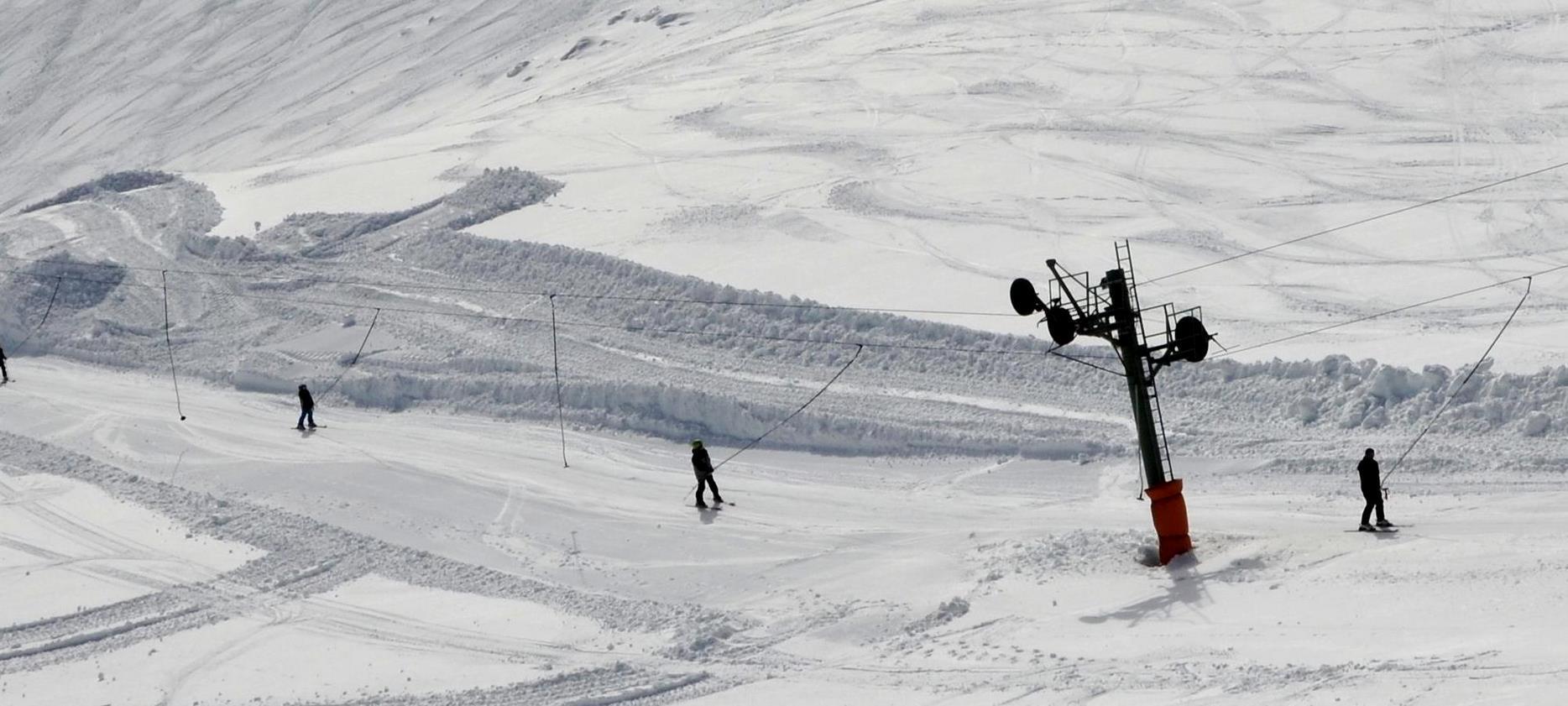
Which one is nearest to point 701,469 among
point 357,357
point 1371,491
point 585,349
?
point 585,349

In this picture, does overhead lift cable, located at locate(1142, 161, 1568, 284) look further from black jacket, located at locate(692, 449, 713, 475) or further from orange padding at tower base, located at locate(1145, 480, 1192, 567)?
orange padding at tower base, located at locate(1145, 480, 1192, 567)

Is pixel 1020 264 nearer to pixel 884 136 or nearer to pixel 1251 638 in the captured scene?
pixel 884 136

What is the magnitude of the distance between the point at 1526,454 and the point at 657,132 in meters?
26.1

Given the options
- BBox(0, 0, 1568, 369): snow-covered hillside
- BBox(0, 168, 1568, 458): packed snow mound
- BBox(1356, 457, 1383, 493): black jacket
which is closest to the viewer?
BBox(1356, 457, 1383, 493): black jacket

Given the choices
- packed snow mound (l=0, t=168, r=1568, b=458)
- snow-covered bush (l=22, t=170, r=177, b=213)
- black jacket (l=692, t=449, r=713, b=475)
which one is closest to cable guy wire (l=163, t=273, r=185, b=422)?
packed snow mound (l=0, t=168, r=1568, b=458)

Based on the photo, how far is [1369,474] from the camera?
18.7m

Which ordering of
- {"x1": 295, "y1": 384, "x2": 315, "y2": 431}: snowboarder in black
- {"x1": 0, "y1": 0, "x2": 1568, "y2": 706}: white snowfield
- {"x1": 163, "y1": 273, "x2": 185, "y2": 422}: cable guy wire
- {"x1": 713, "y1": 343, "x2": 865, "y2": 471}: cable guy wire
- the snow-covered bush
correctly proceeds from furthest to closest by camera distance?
the snow-covered bush
{"x1": 163, "y1": 273, "x2": 185, "y2": 422}: cable guy wire
{"x1": 295, "y1": 384, "x2": 315, "y2": 431}: snowboarder in black
{"x1": 713, "y1": 343, "x2": 865, "y2": 471}: cable guy wire
{"x1": 0, "y1": 0, "x2": 1568, "y2": 706}: white snowfield

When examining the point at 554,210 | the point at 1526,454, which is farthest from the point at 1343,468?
the point at 554,210

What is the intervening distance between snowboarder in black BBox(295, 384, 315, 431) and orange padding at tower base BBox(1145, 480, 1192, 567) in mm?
14978

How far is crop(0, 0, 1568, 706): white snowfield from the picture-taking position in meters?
18.2

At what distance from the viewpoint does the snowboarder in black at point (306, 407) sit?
27.6 metres

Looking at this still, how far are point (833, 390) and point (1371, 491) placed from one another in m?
9.71

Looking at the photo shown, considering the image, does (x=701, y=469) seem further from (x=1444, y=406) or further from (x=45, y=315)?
(x=45, y=315)

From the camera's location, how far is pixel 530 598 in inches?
827
